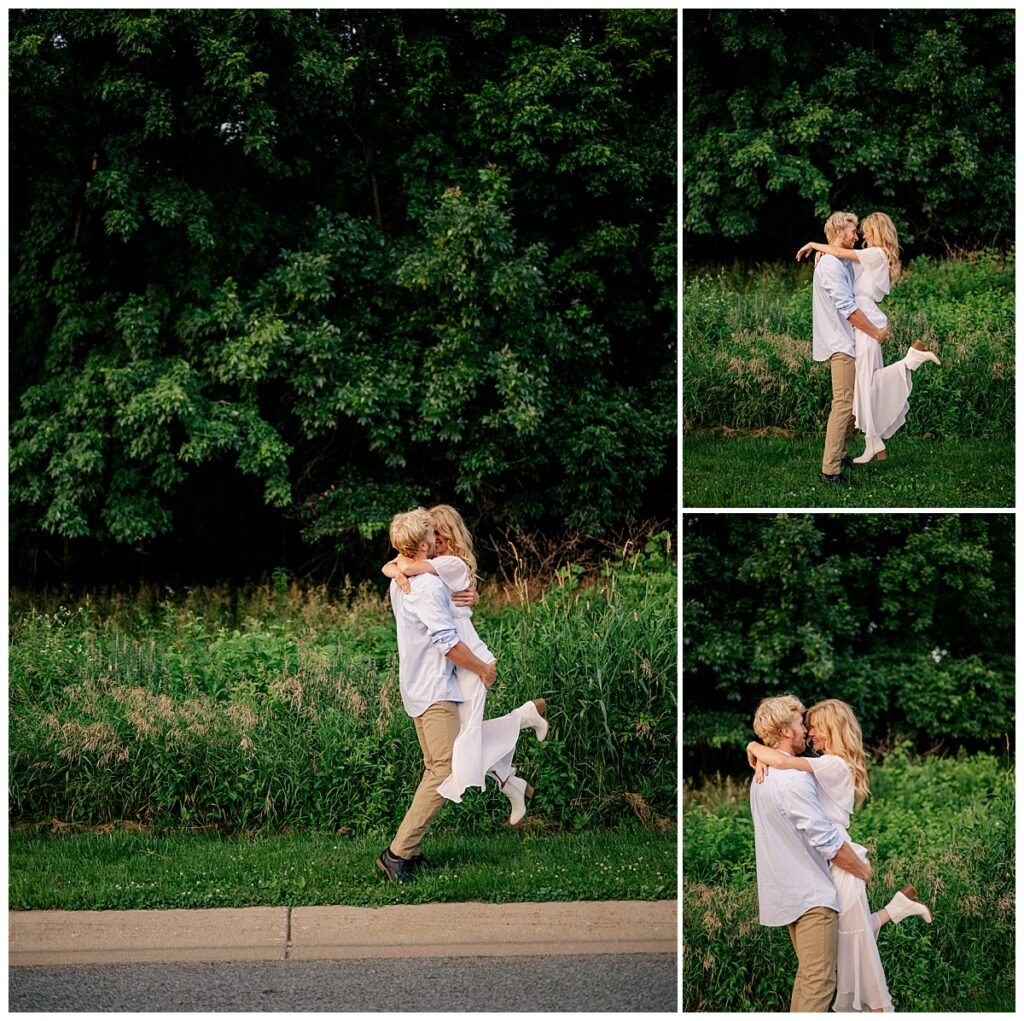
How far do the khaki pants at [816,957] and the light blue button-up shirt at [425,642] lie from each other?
6.11 feet

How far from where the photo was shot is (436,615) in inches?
214

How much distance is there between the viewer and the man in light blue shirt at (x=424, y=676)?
217 inches

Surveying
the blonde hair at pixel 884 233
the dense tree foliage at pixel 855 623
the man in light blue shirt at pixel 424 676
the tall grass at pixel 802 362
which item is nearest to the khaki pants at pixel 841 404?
the blonde hair at pixel 884 233

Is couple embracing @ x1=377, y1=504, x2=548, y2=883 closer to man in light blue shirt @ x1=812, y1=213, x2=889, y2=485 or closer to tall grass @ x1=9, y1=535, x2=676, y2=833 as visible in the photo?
tall grass @ x1=9, y1=535, x2=676, y2=833

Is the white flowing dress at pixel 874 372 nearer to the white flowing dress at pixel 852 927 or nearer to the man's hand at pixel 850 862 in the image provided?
the white flowing dress at pixel 852 927

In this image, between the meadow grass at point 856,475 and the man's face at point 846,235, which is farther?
the meadow grass at point 856,475

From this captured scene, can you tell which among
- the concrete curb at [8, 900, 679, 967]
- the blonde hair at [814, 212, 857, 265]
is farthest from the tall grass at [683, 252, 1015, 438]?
the concrete curb at [8, 900, 679, 967]

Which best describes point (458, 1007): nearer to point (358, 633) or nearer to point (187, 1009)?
point (187, 1009)

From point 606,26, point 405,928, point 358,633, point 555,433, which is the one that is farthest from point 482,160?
point 405,928

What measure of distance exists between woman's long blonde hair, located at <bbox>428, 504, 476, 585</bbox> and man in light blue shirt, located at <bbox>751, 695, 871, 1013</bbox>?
1.63 m

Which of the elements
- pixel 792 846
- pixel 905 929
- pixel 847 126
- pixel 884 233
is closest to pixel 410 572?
pixel 792 846

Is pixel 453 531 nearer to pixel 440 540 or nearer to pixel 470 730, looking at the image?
pixel 440 540

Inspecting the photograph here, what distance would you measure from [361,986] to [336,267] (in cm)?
688

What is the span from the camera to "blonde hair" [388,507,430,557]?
18.2 ft
